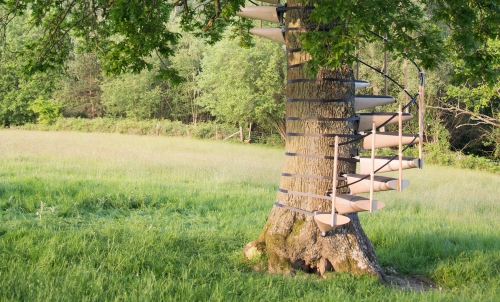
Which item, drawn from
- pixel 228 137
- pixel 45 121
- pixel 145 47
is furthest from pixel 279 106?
pixel 145 47

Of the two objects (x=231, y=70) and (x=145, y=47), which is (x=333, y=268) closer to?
(x=145, y=47)

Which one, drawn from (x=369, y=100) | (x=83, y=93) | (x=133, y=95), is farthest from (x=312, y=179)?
(x=83, y=93)

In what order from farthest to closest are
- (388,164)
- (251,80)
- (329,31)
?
(251,80) → (388,164) → (329,31)

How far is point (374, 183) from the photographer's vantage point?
5.85 metres

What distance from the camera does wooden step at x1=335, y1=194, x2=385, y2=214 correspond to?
5.56 metres

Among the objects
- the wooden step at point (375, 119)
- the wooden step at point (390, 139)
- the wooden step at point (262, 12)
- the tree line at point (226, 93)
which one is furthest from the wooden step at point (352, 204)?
the wooden step at point (262, 12)

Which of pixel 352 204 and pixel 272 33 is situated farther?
pixel 272 33

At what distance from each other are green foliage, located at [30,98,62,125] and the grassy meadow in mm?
39359

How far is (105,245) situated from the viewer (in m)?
→ 6.50

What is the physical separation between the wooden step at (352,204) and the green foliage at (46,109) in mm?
50280

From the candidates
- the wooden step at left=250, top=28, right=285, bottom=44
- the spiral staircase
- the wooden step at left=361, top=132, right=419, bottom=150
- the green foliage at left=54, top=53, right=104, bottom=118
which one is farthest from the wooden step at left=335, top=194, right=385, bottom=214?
the green foliage at left=54, top=53, right=104, bottom=118

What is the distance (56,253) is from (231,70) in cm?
3480

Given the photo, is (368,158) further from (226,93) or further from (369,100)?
(226,93)

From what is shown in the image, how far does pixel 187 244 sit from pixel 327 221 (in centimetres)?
229
